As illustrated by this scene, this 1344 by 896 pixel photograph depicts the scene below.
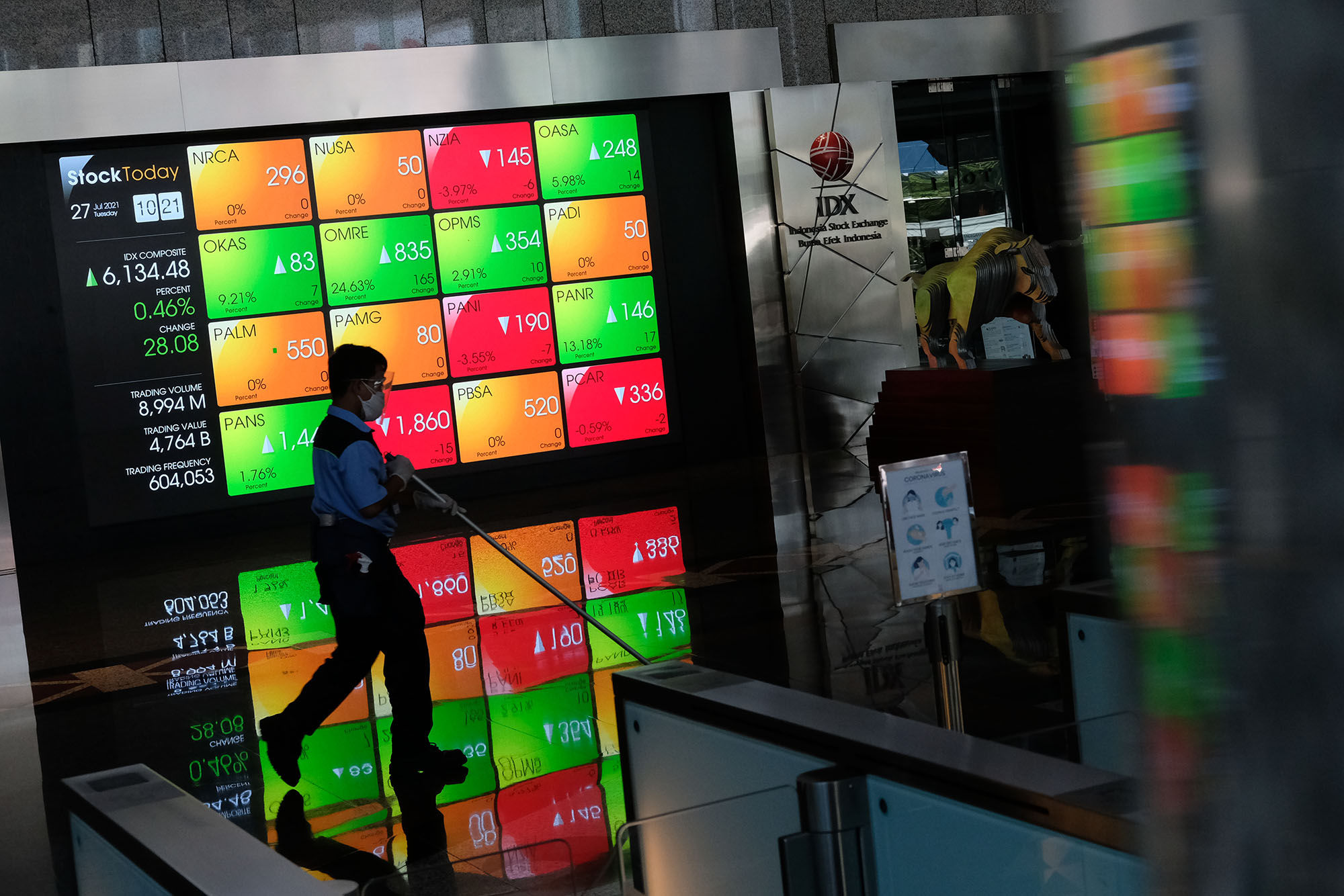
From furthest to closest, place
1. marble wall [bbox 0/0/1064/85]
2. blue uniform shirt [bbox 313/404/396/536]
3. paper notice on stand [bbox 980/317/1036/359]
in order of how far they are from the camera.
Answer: paper notice on stand [bbox 980/317/1036/359] < marble wall [bbox 0/0/1064/85] < blue uniform shirt [bbox 313/404/396/536]

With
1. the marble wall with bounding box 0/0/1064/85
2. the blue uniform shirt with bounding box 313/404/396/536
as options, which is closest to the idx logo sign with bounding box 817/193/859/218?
the marble wall with bounding box 0/0/1064/85

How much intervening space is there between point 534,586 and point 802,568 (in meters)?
1.58

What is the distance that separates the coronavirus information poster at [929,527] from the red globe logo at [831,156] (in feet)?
31.2

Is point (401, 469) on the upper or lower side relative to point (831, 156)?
lower

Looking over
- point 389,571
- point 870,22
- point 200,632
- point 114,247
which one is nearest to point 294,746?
point 389,571

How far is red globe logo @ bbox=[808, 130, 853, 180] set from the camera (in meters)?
12.4

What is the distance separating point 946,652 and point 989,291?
7606 millimetres

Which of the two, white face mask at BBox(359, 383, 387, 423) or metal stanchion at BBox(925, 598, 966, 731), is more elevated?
white face mask at BBox(359, 383, 387, 423)

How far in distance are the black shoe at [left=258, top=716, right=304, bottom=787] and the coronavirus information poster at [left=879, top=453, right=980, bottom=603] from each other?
2.63 metres

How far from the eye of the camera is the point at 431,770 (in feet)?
15.3

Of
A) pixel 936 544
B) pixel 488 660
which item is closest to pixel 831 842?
pixel 936 544

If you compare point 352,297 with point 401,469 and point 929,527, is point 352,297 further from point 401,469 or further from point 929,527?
point 929,527

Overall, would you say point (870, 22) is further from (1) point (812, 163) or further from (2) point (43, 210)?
(2) point (43, 210)

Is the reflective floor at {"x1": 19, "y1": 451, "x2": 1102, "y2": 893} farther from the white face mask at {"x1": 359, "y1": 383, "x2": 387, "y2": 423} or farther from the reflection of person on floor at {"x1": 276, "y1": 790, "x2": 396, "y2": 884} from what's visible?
the white face mask at {"x1": 359, "y1": 383, "x2": 387, "y2": 423}
